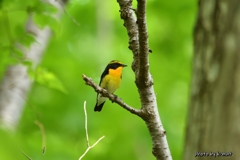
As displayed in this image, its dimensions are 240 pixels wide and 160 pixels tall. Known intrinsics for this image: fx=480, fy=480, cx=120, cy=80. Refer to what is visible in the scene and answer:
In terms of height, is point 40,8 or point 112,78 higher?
point 112,78

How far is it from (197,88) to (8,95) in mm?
4882

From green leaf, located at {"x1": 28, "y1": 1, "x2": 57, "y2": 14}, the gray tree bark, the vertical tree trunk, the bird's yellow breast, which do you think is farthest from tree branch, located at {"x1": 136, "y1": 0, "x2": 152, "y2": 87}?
the bird's yellow breast

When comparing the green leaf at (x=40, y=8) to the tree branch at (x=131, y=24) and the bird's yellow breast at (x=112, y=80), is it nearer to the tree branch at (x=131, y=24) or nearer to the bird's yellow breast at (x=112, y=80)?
the tree branch at (x=131, y=24)

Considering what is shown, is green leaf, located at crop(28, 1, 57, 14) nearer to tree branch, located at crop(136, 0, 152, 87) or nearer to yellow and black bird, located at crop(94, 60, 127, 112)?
tree branch, located at crop(136, 0, 152, 87)

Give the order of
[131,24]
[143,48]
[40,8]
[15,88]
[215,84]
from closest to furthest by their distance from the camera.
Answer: [215,84] → [143,48] → [131,24] → [40,8] → [15,88]

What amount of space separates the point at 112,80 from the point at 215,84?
5.44 m

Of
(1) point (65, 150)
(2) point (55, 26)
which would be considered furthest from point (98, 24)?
(2) point (55, 26)

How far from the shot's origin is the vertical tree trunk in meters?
1.79

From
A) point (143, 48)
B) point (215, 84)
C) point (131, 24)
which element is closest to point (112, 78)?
point (131, 24)

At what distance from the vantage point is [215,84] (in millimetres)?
1878

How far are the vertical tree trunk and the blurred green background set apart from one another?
440 cm

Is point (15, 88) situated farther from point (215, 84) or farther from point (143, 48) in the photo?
point (215, 84)

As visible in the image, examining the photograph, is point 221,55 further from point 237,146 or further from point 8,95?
point 8,95

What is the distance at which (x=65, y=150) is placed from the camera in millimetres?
7445
